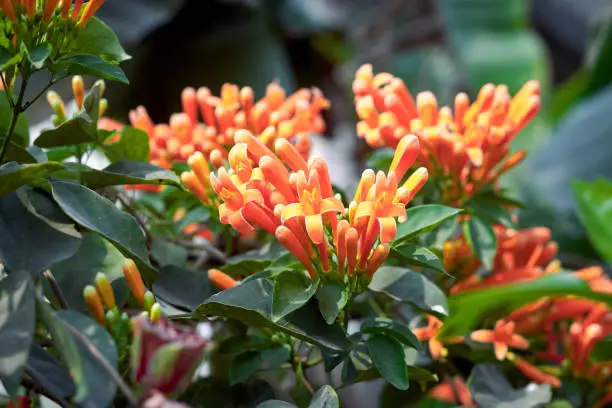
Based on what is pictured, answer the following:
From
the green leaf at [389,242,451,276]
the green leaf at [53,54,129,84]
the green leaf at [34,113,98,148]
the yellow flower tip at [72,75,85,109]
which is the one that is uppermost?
the green leaf at [53,54,129,84]

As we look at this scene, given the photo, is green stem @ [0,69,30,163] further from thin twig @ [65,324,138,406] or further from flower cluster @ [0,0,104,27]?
thin twig @ [65,324,138,406]

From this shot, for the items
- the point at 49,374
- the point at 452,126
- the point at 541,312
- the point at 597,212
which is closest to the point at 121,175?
the point at 49,374

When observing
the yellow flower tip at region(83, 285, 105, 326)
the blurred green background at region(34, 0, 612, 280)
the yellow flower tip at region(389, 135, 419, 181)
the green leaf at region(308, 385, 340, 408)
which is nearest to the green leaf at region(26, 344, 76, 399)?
the yellow flower tip at region(83, 285, 105, 326)

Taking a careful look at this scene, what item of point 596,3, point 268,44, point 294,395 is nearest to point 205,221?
point 294,395

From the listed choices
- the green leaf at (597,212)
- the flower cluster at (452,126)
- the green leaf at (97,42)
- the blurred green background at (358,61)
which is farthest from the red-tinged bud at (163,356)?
the blurred green background at (358,61)

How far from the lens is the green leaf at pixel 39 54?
0.46m

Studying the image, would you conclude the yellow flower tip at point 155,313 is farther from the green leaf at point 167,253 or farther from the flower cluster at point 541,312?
the flower cluster at point 541,312

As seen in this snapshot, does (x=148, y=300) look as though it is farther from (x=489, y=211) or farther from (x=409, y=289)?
(x=489, y=211)

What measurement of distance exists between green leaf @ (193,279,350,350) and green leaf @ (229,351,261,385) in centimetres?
7

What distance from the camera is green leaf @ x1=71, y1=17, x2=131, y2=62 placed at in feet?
1.68

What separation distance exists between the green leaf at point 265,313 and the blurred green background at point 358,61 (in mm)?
1323

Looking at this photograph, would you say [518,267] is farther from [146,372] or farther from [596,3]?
[596,3]

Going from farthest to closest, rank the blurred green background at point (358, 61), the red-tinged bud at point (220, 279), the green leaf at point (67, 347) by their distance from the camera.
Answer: the blurred green background at point (358, 61)
the red-tinged bud at point (220, 279)
the green leaf at point (67, 347)

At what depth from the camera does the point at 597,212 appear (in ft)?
3.82
